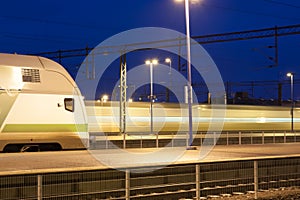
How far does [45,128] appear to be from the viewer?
21453 millimetres

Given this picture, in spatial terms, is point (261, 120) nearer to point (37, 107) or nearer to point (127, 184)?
point (37, 107)

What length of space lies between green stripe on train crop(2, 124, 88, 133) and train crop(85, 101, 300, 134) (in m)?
16.6

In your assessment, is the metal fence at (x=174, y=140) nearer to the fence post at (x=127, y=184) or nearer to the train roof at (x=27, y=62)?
the train roof at (x=27, y=62)

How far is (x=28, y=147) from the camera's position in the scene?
21344 mm

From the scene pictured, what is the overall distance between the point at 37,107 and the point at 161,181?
31.8 feet

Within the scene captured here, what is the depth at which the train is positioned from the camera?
143ft

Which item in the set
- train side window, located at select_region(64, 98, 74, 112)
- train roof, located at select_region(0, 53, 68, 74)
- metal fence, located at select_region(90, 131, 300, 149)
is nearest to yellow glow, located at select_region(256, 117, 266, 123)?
metal fence, located at select_region(90, 131, 300, 149)

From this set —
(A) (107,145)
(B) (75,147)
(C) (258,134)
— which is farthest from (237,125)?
(B) (75,147)

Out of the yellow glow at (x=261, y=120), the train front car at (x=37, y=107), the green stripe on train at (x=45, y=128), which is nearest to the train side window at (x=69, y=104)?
the train front car at (x=37, y=107)

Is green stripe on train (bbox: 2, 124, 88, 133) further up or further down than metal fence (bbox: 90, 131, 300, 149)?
further up

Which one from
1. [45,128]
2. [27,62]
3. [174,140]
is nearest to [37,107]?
[45,128]

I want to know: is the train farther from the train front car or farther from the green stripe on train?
the train front car

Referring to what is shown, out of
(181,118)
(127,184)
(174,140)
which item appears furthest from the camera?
(181,118)

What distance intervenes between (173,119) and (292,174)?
33892mm
